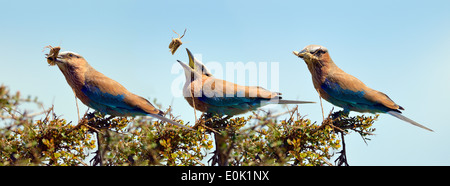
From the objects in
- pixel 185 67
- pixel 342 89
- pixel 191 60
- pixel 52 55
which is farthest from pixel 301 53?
pixel 52 55

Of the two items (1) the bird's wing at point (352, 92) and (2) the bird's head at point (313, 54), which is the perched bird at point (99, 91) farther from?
(1) the bird's wing at point (352, 92)

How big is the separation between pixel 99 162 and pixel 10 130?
1.25 m

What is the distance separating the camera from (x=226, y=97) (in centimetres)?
671

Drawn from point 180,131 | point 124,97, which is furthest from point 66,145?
point 180,131

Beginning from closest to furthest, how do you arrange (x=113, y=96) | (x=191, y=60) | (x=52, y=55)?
1. (x=113, y=96)
2. (x=52, y=55)
3. (x=191, y=60)

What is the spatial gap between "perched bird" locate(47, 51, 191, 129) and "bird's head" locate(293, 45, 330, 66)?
2350 millimetres

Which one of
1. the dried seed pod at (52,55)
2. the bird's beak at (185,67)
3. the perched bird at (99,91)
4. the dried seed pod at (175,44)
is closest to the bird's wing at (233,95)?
the bird's beak at (185,67)

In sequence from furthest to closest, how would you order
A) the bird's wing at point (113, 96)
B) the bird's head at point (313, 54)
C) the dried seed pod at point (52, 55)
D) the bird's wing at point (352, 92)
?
the bird's head at point (313, 54) < the bird's wing at point (352, 92) < the dried seed pod at point (52, 55) < the bird's wing at point (113, 96)

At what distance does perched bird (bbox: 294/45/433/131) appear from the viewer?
711cm

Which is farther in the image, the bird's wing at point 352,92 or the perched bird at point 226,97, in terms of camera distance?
the bird's wing at point 352,92

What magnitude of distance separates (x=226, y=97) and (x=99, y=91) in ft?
5.96

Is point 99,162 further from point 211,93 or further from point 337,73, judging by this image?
point 337,73

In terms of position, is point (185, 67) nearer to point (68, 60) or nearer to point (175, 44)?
point (175, 44)

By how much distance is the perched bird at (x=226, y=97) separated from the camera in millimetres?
6707
